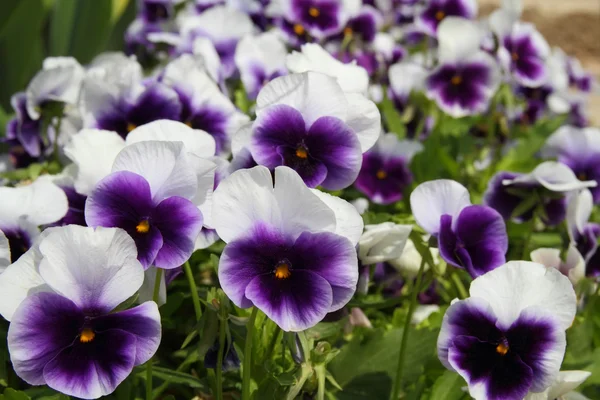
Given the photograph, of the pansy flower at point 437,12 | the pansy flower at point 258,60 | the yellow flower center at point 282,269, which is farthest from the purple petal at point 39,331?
the pansy flower at point 437,12

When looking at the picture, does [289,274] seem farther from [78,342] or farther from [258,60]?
[258,60]

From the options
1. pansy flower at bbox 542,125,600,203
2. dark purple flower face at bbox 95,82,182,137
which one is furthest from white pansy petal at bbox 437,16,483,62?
dark purple flower face at bbox 95,82,182,137

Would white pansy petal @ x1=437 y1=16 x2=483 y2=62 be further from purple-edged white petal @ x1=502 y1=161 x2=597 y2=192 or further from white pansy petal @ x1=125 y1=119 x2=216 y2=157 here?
white pansy petal @ x1=125 y1=119 x2=216 y2=157

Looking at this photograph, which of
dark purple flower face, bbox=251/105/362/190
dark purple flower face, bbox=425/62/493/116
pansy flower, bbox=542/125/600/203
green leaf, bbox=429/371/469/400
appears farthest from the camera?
dark purple flower face, bbox=425/62/493/116

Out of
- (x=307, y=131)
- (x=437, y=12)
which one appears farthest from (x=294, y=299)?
(x=437, y=12)

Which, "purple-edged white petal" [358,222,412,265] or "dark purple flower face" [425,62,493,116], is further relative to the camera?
"dark purple flower face" [425,62,493,116]

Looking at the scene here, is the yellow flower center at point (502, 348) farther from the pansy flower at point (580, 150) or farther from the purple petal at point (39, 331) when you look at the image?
the pansy flower at point (580, 150)
